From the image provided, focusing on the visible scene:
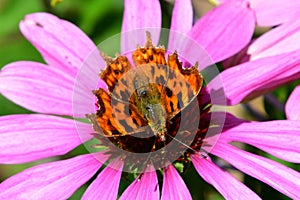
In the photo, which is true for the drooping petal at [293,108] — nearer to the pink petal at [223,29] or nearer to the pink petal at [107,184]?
the pink petal at [223,29]

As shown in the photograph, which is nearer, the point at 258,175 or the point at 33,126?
the point at 258,175

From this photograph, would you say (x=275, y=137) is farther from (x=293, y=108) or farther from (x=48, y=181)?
(x=48, y=181)

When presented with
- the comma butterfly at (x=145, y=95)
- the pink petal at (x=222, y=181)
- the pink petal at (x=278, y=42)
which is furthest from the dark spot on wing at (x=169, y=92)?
the pink petal at (x=278, y=42)

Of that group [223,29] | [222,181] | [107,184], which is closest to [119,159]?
[107,184]

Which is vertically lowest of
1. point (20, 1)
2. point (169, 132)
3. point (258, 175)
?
point (258, 175)

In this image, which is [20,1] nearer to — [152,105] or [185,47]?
[185,47]

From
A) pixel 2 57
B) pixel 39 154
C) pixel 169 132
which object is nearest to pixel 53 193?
pixel 39 154
